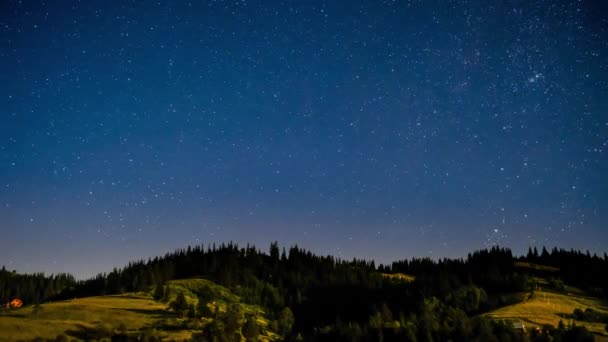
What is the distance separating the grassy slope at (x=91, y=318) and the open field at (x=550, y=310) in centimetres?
6445

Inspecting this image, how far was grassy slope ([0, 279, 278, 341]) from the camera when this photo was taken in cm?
9050

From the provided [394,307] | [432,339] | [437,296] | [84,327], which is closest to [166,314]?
[84,327]

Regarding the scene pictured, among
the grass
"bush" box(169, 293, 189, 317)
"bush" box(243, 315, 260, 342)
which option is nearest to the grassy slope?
the grass

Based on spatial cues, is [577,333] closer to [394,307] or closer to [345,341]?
[345,341]

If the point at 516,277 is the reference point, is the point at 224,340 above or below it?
below

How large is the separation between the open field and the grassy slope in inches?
2537

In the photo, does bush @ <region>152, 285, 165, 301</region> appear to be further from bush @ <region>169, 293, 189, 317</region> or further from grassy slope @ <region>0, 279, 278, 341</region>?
bush @ <region>169, 293, 189, 317</region>

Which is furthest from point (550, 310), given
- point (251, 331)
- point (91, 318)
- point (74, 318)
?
point (74, 318)

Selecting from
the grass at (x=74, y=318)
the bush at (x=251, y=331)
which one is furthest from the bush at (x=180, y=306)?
the bush at (x=251, y=331)

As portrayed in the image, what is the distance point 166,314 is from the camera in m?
126

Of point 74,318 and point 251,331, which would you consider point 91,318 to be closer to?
point 74,318

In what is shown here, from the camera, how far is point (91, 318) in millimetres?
109688

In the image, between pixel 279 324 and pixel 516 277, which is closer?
pixel 279 324

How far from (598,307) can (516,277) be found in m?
36.9
